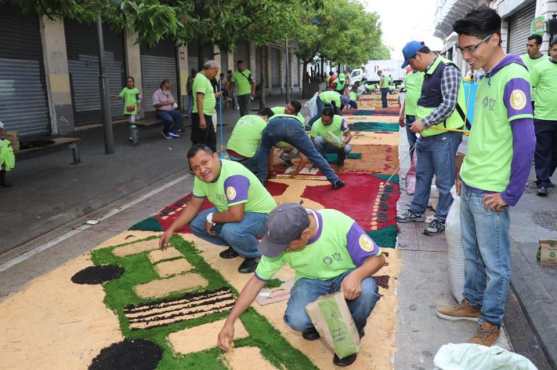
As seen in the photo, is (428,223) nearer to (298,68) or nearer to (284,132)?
(284,132)

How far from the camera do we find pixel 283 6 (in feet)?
41.2

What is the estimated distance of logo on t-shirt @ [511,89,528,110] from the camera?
277 centimetres

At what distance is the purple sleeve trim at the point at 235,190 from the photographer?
4078 mm

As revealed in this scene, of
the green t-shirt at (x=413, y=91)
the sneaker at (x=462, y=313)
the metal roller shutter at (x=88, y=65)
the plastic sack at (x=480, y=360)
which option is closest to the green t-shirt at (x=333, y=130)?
the green t-shirt at (x=413, y=91)

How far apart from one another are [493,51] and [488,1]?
72.8 feet

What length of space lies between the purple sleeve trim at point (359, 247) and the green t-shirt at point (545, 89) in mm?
4692

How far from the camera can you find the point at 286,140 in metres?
7.07

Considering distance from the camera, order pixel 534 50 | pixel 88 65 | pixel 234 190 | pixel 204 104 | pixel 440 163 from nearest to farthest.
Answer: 1. pixel 234 190
2. pixel 440 163
3. pixel 534 50
4. pixel 204 104
5. pixel 88 65

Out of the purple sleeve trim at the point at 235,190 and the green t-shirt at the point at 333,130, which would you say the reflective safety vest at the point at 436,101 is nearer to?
the purple sleeve trim at the point at 235,190

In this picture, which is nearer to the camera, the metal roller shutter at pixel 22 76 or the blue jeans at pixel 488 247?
the blue jeans at pixel 488 247

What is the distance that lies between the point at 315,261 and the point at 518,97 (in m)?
1.44

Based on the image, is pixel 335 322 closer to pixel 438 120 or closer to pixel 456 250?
pixel 456 250

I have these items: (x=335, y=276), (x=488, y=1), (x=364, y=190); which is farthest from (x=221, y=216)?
(x=488, y=1)

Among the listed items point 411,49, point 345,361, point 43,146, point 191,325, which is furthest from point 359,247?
point 43,146
